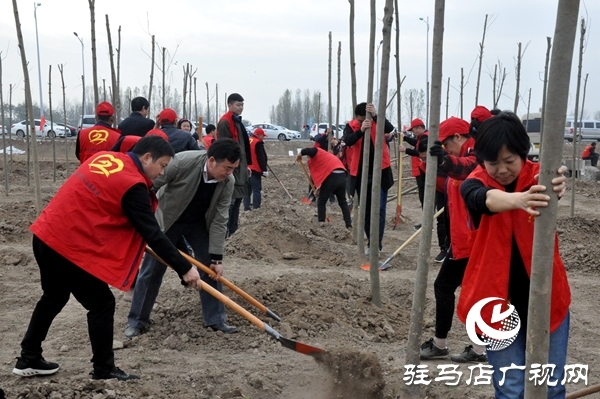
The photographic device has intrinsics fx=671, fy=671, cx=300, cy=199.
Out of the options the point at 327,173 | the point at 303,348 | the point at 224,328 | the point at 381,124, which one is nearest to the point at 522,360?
the point at 303,348

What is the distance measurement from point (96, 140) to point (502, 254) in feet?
17.4

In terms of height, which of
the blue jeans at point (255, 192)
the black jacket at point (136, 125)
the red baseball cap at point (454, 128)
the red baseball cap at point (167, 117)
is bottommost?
the blue jeans at point (255, 192)

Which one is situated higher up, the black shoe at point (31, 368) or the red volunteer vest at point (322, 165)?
the red volunteer vest at point (322, 165)

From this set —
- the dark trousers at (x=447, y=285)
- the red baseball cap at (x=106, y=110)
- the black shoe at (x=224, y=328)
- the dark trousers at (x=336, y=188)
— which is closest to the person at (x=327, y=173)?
the dark trousers at (x=336, y=188)

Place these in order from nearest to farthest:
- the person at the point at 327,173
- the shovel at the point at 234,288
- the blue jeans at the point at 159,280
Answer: the shovel at the point at 234,288
the blue jeans at the point at 159,280
the person at the point at 327,173

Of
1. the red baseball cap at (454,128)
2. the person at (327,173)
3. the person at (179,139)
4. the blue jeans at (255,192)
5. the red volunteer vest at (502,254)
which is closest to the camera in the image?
the red volunteer vest at (502,254)

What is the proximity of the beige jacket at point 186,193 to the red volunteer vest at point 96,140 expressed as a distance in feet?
7.13

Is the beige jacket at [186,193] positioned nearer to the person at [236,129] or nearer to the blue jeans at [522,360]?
the blue jeans at [522,360]

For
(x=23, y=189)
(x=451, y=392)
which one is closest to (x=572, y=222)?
(x=451, y=392)

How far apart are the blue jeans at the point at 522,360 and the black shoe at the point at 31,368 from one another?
279cm

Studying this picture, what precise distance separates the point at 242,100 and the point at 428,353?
195 inches

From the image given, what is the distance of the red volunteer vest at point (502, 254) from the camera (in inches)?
97.4

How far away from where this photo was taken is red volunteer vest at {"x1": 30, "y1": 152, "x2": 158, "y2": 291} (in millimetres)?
3742

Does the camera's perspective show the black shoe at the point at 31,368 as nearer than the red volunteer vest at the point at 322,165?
Yes
